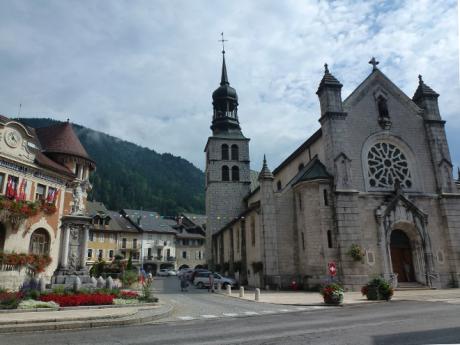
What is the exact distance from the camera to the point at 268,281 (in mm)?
28078

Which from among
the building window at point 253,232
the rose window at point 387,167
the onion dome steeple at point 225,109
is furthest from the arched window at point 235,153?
the rose window at point 387,167

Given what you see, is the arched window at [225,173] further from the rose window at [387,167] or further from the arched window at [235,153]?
the rose window at [387,167]

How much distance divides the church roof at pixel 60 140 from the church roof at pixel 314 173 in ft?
63.3

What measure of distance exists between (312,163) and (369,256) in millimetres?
8843

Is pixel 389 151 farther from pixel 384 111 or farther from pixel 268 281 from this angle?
pixel 268 281

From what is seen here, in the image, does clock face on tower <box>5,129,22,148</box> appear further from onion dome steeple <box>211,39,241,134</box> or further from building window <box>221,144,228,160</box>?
onion dome steeple <box>211,39,241,134</box>

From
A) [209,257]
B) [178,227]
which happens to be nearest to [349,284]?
[209,257]


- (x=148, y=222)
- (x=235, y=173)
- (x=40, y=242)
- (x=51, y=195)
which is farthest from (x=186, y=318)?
(x=148, y=222)

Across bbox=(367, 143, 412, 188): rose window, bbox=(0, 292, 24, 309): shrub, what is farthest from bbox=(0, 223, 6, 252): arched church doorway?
bbox=(367, 143, 412, 188): rose window

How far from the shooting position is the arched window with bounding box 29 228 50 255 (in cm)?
2576

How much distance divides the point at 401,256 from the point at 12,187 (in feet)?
96.2

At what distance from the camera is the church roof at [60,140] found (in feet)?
102

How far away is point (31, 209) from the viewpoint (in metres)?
24.9

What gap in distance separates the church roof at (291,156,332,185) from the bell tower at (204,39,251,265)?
20.6m
